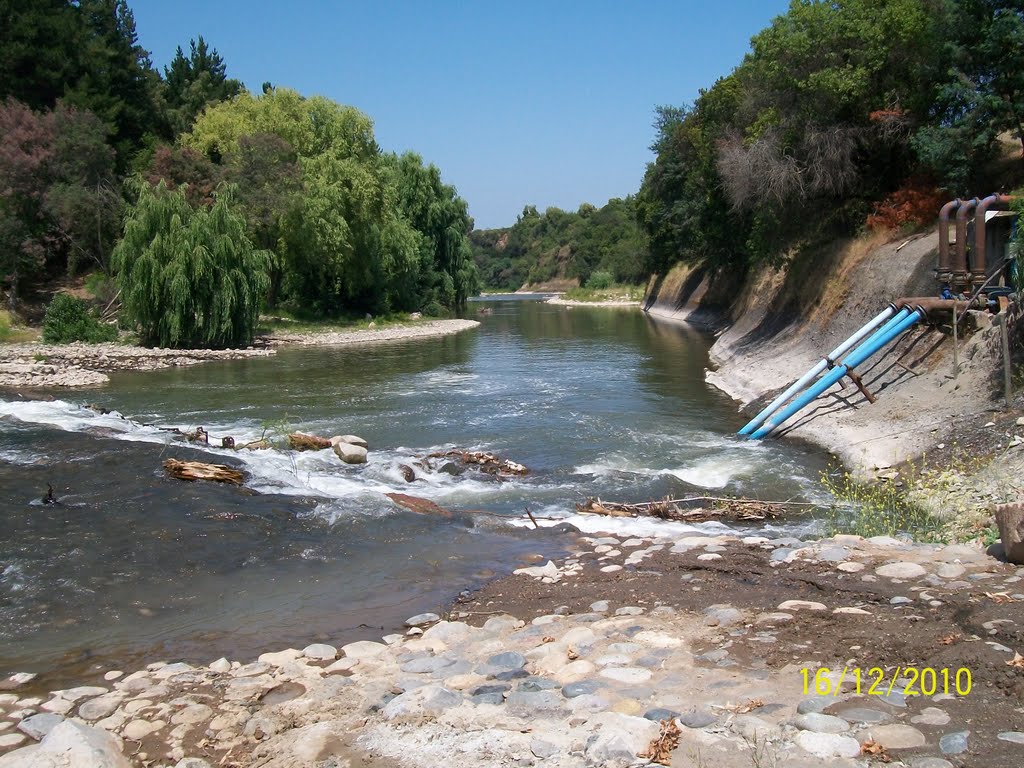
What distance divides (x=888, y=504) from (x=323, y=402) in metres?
15.3

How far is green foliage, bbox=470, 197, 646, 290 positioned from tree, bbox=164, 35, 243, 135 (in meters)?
44.3

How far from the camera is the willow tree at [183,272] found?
109ft

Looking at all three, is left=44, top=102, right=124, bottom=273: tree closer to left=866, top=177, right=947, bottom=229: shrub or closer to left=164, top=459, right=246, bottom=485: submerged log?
left=164, top=459, right=246, bottom=485: submerged log

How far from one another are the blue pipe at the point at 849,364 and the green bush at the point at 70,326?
28.9 m

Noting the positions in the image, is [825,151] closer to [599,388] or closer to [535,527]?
[599,388]

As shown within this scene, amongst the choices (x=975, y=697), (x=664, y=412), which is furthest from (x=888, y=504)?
(x=664, y=412)

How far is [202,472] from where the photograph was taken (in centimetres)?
1299

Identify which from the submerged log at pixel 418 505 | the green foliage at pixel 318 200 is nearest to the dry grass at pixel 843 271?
the submerged log at pixel 418 505

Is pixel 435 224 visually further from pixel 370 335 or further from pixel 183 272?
pixel 183 272

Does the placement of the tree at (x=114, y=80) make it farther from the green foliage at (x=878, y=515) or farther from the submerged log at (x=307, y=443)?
the green foliage at (x=878, y=515)

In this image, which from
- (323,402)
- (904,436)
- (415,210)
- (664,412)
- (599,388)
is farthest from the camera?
(415,210)

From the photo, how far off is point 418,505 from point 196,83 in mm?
68666

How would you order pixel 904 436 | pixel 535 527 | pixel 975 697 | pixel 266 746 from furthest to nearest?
pixel 904 436 < pixel 535 527 < pixel 266 746 < pixel 975 697

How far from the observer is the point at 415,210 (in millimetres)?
59781
